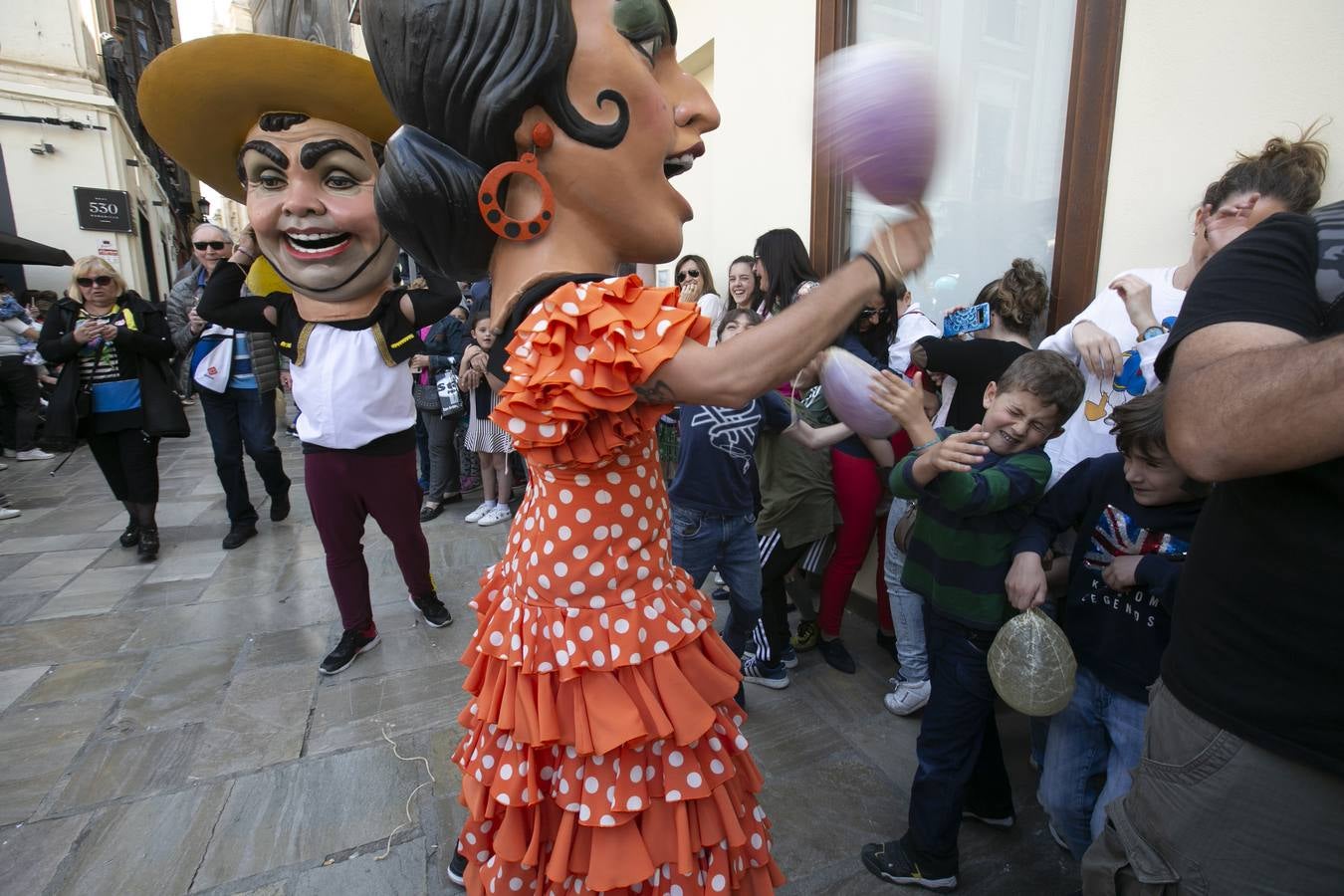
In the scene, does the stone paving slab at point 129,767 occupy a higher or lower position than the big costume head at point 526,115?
lower

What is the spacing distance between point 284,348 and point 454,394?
2203 mm

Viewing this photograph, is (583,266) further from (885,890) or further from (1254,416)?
(885,890)

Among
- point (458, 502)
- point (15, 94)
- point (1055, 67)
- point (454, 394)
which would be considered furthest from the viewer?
point (15, 94)

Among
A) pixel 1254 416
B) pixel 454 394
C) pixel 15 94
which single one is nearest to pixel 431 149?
pixel 1254 416

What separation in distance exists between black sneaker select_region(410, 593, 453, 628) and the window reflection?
2723 mm

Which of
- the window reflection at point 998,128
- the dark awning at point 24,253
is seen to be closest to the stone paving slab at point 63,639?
the window reflection at point 998,128

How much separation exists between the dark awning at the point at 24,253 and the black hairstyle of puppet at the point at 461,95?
912 centimetres

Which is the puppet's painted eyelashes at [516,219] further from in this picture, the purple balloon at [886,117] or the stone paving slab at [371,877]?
the stone paving slab at [371,877]

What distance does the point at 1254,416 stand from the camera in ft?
2.63

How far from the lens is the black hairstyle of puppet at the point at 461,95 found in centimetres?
112

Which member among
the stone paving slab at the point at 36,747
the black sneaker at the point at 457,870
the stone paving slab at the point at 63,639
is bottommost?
the stone paving slab at the point at 63,639

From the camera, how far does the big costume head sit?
1.12m

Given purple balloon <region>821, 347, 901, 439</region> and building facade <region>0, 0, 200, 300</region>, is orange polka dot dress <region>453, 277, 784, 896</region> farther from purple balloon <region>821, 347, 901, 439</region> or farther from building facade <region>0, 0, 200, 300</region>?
building facade <region>0, 0, 200, 300</region>

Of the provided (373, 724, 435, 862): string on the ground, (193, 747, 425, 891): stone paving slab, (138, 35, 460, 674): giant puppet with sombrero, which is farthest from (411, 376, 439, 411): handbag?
(193, 747, 425, 891): stone paving slab
